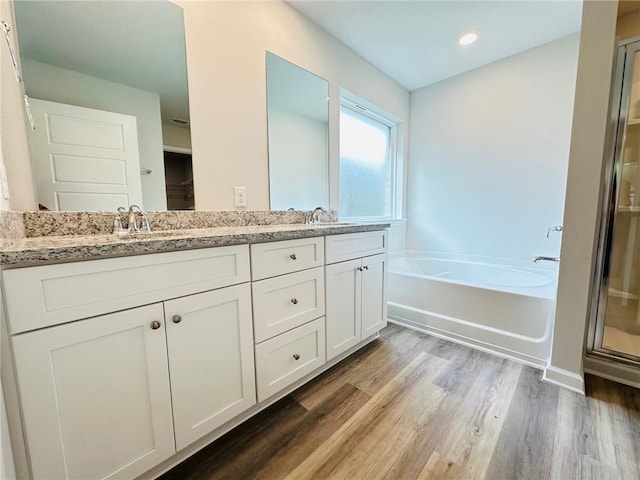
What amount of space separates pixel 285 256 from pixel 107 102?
3.37 ft

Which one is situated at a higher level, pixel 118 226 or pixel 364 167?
pixel 364 167

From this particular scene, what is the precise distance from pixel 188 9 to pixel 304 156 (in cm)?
100

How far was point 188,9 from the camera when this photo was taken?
1.32 m

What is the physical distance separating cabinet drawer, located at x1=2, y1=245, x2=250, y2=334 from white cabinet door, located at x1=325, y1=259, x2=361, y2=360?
647mm

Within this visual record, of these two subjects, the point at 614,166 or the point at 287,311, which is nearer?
the point at 287,311

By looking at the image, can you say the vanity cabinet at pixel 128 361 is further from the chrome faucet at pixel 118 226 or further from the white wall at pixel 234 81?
the white wall at pixel 234 81

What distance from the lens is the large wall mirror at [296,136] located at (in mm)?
1751

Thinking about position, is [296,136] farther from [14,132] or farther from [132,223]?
[14,132]

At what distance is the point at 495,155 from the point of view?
2.50m

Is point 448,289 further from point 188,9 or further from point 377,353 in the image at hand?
point 188,9

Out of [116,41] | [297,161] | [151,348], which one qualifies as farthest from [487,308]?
[116,41]

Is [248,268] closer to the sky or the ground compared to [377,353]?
closer to the sky

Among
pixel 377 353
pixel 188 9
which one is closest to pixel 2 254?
pixel 188 9

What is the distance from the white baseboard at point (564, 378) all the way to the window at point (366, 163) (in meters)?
1.79
